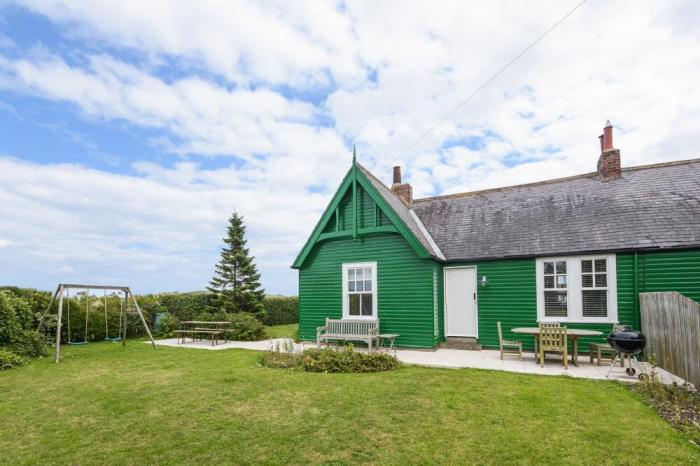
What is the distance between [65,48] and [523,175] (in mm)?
16398

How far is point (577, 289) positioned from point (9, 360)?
16.0 m

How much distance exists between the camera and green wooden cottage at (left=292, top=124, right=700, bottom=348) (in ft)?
33.1

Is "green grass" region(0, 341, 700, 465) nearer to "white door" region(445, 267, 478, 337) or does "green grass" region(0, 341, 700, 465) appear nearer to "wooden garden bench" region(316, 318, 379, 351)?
"wooden garden bench" region(316, 318, 379, 351)

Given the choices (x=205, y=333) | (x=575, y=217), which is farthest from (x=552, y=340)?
(x=205, y=333)

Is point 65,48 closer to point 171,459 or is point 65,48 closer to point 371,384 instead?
point 171,459

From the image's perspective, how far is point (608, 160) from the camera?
12461 mm

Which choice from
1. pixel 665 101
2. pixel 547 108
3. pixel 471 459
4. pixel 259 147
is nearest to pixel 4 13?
pixel 259 147

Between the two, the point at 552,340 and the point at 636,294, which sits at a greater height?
the point at 636,294

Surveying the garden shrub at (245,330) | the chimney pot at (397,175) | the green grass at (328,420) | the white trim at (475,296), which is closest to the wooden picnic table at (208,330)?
the garden shrub at (245,330)

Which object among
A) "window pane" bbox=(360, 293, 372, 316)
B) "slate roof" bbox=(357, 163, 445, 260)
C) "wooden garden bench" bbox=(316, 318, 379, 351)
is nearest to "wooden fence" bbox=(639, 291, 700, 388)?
"slate roof" bbox=(357, 163, 445, 260)

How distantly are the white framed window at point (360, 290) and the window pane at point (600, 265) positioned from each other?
261 inches

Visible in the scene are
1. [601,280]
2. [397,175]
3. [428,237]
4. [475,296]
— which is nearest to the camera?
[601,280]

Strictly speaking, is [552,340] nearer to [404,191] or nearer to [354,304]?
[354,304]

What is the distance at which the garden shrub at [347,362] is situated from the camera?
28.3 ft
